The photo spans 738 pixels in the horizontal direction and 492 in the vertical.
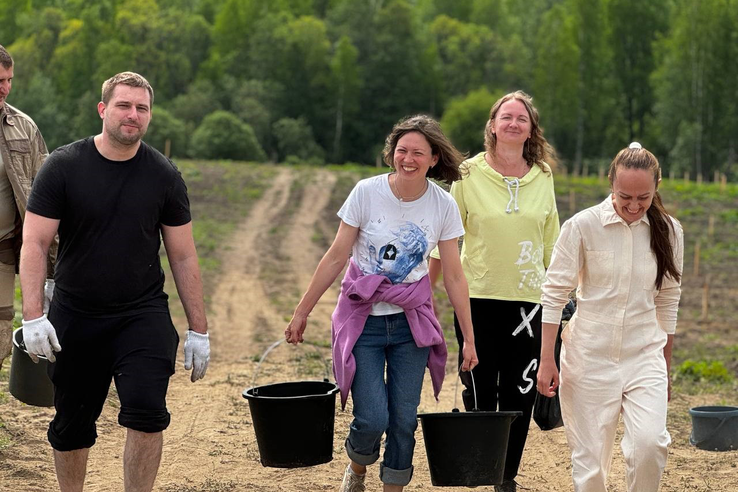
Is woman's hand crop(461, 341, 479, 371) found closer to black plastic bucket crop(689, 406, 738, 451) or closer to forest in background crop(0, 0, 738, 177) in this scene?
black plastic bucket crop(689, 406, 738, 451)

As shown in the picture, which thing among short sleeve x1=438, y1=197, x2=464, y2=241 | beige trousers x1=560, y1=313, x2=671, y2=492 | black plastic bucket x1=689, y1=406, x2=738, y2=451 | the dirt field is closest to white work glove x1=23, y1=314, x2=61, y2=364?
the dirt field

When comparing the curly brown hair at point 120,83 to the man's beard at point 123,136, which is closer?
the man's beard at point 123,136

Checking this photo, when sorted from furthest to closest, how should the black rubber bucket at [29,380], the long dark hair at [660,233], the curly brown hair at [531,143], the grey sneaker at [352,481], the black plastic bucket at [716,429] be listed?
the black plastic bucket at [716,429]
the black rubber bucket at [29,380]
the curly brown hair at [531,143]
the grey sneaker at [352,481]
the long dark hair at [660,233]

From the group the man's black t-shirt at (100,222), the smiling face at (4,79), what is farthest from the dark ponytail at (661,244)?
the smiling face at (4,79)

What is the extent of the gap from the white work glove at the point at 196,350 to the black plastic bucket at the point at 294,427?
0.27 metres

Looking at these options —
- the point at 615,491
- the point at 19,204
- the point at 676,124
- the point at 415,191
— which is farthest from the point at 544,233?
the point at 676,124

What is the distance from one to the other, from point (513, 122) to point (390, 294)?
122 centimetres

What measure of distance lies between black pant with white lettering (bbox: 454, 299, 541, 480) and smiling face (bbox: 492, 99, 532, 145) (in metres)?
0.85

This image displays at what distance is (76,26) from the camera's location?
67.3 meters

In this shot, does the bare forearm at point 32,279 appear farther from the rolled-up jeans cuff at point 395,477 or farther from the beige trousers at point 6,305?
the rolled-up jeans cuff at point 395,477

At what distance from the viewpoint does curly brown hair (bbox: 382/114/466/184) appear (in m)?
4.91

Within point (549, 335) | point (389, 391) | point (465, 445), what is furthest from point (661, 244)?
point (389, 391)

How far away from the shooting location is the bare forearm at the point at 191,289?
4.77m

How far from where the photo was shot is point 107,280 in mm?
4488
